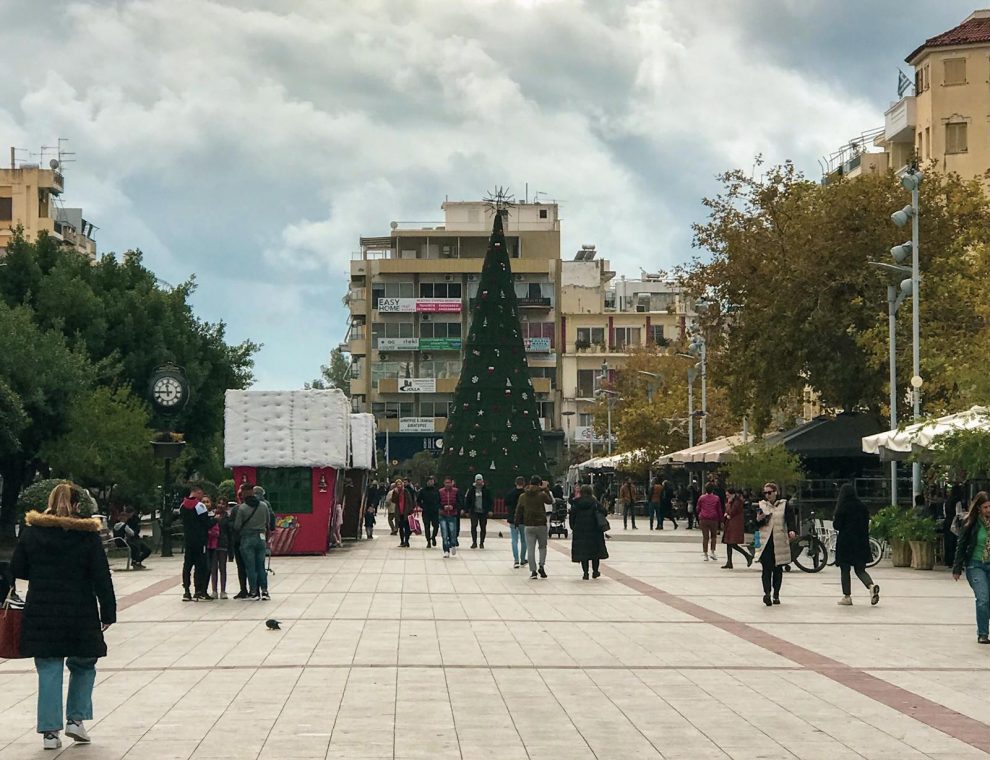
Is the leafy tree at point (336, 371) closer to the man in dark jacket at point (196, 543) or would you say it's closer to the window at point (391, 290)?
the window at point (391, 290)

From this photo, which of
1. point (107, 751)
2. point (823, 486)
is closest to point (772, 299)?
point (823, 486)

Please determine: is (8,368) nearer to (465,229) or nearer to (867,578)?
(867,578)

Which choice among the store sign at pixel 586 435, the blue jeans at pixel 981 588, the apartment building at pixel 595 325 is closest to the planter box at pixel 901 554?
the blue jeans at pixel 981 588

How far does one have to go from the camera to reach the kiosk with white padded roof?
1378 inches

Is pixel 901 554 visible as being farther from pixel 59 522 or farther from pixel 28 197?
pixel 28 197

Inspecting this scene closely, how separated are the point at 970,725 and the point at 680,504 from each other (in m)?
54.6

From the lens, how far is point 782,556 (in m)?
21.5

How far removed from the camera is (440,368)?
114m

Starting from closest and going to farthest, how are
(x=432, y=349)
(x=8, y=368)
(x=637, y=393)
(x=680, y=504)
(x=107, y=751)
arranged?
(x=107, y=751)
(x=8, y=368)
(x=680, y=504)
(x=637, y=393)
(x=432, y=349)

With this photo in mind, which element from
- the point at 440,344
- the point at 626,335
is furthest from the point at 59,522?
the point at 626,335

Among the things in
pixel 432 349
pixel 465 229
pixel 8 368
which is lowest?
pixel 8 368

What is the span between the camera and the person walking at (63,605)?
10.3 m

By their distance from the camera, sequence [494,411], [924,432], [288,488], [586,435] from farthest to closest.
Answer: [586,435], [494,411], [288,488], [924,432]

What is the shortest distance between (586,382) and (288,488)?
8546cm
